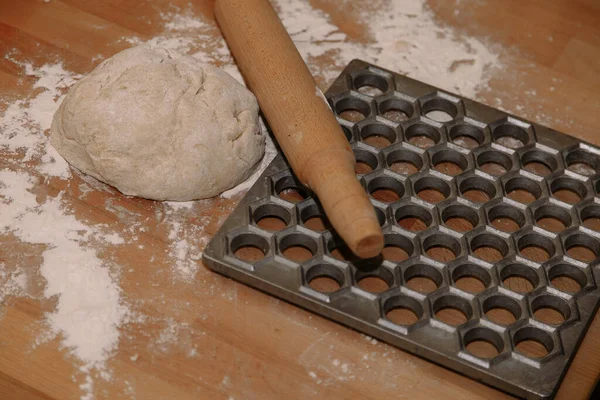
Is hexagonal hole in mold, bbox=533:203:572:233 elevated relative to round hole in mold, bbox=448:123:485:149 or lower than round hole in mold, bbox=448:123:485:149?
lower

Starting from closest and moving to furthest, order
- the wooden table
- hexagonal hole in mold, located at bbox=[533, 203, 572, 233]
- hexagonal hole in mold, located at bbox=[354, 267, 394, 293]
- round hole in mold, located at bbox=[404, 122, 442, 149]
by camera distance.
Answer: the wooden table < hexagonal hole in mold, located at bbox=[354, 267, 394, 293] < hexagonal hole in mold, located at bbox=[533, 203, 572, 233] < round hole in mold, located at bbox=[404, 122, 442, 149]

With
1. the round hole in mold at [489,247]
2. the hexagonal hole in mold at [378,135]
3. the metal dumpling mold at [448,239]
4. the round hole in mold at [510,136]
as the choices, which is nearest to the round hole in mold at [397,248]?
the metal dumpling mold at [448,239]

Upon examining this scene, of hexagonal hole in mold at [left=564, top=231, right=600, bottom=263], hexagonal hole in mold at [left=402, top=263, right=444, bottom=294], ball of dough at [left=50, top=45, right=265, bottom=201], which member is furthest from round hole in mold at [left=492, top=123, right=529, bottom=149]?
ball of dough at [left=50, top=45, right=265, bottom=201]

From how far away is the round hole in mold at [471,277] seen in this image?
134 centimetres

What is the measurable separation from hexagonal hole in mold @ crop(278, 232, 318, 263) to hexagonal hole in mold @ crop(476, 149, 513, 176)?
1.15 feet

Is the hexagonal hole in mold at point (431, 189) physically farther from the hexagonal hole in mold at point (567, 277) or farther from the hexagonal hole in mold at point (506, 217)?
the hexagonal hole in mold at point (567, 277)

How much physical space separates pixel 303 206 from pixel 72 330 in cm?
41

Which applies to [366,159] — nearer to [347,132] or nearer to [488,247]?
[347,132]

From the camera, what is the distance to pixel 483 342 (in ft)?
4.25

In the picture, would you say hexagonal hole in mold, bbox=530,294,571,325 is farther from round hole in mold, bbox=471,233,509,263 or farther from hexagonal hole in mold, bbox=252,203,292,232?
hexagonal hole in mold, bbox=252,203,292,232

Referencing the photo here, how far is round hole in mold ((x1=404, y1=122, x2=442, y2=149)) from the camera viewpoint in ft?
5.03

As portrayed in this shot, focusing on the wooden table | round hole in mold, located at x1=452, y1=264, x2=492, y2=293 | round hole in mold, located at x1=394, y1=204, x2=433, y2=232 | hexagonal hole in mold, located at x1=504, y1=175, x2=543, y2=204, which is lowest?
the wooden table

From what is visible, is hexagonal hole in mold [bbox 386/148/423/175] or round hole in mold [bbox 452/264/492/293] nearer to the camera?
round hole in mold [bbox 452/264/492/293]

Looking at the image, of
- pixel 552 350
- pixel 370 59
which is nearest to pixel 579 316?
pixel 552 350
